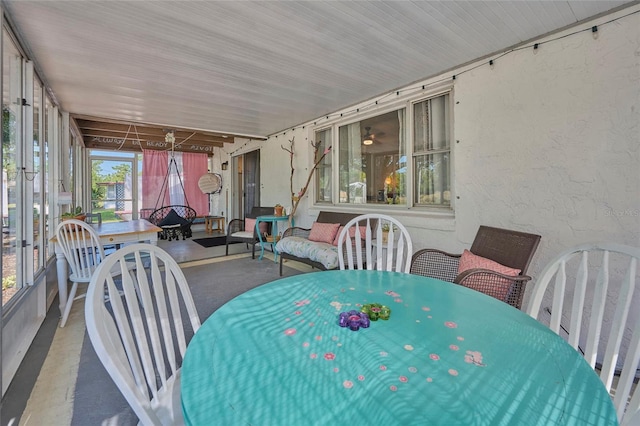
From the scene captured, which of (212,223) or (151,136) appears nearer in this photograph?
(151,136)

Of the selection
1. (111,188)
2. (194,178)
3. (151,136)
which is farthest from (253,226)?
(111,188)

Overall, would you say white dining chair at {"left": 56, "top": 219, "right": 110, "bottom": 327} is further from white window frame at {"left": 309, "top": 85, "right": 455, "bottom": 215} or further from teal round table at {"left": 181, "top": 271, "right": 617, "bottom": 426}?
white window frame at {"left": 309, "top": 85, "right": 455, "bottom": 215}

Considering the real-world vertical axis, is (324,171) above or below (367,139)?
below

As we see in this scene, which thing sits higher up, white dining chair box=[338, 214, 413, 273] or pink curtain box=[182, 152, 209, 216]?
pink curtain box=[182, 152, 209, 216]

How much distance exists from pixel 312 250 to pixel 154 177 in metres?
6.16

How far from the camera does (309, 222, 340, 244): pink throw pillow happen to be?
11.9 ft

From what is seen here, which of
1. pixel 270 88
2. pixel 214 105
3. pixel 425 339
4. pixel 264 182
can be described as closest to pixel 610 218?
pixel 425 339

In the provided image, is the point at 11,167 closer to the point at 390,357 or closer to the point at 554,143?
the point at 390,357

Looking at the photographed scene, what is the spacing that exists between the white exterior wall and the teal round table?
4.84 feet

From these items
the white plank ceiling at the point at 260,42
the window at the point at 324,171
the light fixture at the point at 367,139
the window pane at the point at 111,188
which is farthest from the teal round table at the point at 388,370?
the window pane at the point at 111,188

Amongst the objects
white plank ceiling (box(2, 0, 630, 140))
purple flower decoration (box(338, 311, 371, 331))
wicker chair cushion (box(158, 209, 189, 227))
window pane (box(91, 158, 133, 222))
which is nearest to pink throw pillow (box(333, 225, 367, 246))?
white plank ceiling (box(2, 0, 630, 140))

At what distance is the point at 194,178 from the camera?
7996 millimetres

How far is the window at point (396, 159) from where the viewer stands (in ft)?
9.73

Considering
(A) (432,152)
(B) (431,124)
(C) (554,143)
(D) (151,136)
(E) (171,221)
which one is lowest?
(E) (171,221)
